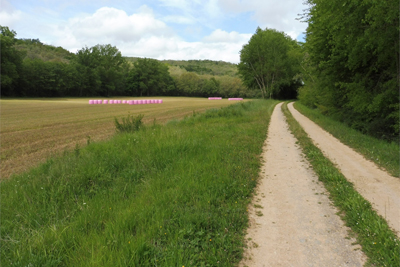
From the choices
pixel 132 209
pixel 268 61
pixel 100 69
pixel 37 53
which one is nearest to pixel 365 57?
pixel 132 209

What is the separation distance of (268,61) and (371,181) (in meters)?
50.2

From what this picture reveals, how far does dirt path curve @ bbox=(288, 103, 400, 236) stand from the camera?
12.8 feet

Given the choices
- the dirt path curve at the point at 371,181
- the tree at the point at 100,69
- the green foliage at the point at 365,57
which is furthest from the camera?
the tree at the point at 100,69

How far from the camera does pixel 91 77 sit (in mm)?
77438

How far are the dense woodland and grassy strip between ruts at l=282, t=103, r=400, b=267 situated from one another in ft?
17.9

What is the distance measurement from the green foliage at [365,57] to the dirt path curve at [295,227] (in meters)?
5.92

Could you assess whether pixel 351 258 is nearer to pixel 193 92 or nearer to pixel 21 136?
pixel 21 136

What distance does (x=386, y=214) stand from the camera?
378 cm

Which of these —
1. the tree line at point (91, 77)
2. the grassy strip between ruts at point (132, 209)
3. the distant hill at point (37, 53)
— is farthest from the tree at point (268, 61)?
the distant hill at point (37, 53)

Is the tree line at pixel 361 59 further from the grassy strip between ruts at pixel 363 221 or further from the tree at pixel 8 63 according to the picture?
the tree at pixel 8 63

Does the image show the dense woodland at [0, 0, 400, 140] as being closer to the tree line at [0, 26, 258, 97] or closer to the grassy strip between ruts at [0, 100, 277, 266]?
the tree line at [0, 26, 258, 97]

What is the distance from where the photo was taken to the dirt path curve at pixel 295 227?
9.23 ft

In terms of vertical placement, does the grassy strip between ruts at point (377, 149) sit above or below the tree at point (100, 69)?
below

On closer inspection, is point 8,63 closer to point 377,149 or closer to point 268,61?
point 268,61
